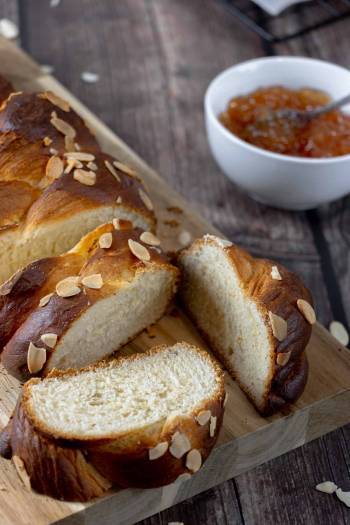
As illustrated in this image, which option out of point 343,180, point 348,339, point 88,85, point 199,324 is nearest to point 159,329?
point 199,324

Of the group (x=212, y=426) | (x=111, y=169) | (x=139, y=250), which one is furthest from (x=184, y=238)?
(x=212, y=426)

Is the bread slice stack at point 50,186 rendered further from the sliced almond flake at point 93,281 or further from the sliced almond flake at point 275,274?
the sliced almond flake at point 275,274

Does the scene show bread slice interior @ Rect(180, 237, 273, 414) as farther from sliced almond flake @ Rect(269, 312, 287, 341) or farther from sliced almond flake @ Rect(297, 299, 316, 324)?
sliced almond flake @ Rect(297, 299, 316, 324)

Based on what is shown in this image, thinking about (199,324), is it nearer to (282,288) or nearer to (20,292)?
(282,288)

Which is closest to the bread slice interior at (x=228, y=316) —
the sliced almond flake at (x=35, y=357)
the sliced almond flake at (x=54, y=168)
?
the sliced almond flake at (x=54, y=168)

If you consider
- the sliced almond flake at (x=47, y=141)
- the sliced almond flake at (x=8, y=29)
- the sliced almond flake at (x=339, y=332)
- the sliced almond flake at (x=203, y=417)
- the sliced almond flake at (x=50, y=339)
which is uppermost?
the sliced almond flake at (x=47, y=141)

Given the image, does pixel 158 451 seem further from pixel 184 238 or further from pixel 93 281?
pixel 184 238
